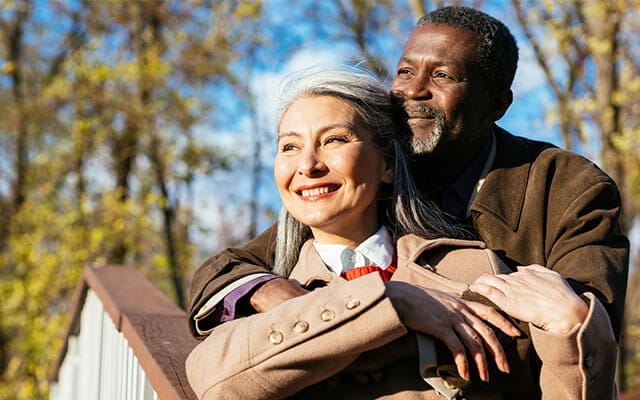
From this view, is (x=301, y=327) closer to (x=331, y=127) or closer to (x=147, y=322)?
(x=331, y=127)

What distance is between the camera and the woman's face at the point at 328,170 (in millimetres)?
2137

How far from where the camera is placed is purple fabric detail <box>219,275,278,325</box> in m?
2.05

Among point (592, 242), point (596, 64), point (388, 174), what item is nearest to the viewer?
point (592, 242)

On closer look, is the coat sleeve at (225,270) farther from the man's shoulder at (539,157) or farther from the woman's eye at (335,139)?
the man's shoulder at (539,157)

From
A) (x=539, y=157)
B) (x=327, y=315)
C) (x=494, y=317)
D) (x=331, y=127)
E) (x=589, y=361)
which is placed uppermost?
(x=331, y=127)

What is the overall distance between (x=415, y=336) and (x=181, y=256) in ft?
35.8

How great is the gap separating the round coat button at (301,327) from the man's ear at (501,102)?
1.46 metres

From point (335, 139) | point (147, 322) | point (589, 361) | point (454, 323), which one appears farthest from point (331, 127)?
point (147, 322)

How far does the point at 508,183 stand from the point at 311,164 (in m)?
0.69

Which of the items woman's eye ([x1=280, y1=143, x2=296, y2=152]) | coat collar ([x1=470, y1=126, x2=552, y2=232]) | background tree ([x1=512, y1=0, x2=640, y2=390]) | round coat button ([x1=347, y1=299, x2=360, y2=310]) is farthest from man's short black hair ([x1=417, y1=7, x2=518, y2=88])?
A: background tree ([x1=512, y1=0, x2=640, y2=390])

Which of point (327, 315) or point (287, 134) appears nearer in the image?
point (327, 315)

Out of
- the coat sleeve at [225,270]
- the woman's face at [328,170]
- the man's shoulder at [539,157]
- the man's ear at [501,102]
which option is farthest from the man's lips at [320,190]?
the man's ear at [501,102]

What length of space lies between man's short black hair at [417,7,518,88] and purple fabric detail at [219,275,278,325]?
125cm

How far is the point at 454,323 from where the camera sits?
1.73 m
